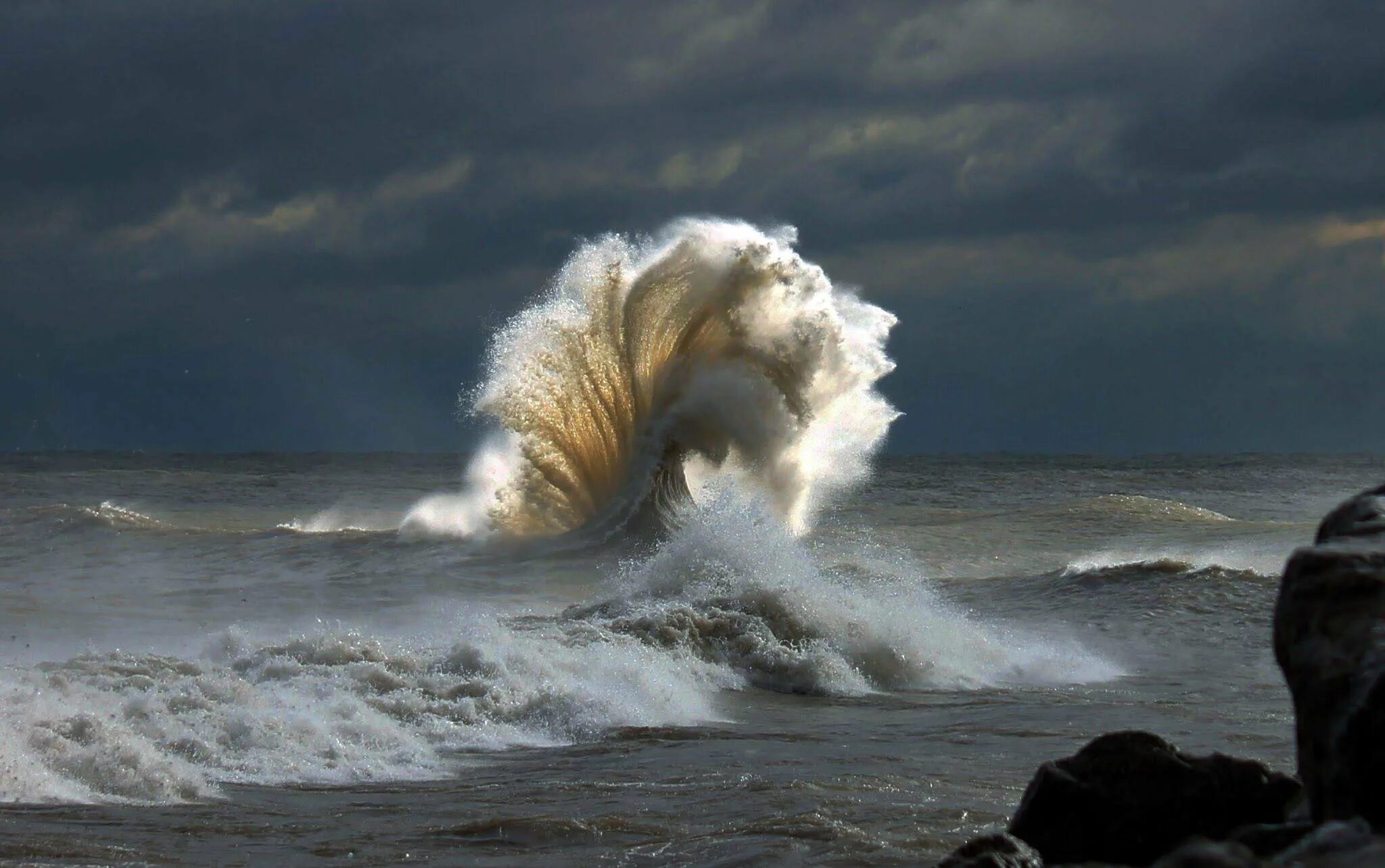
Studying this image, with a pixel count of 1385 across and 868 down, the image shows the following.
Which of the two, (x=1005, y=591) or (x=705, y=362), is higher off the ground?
(x=705, y=362)

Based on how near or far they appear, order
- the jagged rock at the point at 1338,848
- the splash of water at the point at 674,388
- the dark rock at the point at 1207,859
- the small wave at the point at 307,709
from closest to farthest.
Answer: the dark rock at the point at 1207,859 → the jagged rock at the point at 1338,848 → the small wave at the point at 307,709 → the splash of water at the point at 674,388

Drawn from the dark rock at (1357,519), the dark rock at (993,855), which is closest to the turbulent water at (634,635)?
the dark rock at (993,855)

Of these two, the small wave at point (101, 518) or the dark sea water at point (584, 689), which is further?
the small wave at point (101, 518)

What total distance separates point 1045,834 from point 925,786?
2.48 m

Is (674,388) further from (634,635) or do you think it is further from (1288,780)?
(1288,780)

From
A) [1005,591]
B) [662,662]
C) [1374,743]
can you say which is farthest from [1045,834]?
[1005,591]

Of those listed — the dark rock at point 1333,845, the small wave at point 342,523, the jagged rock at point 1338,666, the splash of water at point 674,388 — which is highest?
the splash of water at point 674,388

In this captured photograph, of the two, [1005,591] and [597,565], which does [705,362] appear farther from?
[1005,591]

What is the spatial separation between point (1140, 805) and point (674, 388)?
16994mm

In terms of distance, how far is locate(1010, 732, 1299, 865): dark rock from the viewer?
3932 mm

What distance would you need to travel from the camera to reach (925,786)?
6.40 meters

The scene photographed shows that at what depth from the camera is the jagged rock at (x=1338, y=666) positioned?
3.02 metres

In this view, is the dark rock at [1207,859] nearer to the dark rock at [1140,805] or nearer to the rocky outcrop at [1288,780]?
the rocky outcrop at [1288,780]

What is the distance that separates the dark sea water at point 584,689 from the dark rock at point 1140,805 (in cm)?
116
